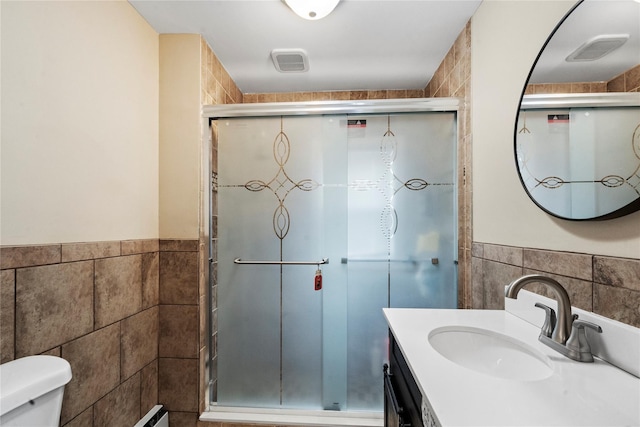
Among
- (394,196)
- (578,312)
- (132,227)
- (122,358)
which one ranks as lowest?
(122,358)

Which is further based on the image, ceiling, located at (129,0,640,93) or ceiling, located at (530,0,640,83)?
ceiling, located at (129,0,640,93)

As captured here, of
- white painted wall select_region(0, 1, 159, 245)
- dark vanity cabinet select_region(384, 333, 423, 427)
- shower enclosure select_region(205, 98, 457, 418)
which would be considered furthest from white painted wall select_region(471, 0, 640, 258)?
white painted wall select_region(0, 1, 159, 245)

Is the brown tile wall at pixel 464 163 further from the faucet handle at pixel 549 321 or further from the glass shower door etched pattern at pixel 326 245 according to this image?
the faucet handle at pixel 549 321

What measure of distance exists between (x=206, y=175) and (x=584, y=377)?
1.79 meters

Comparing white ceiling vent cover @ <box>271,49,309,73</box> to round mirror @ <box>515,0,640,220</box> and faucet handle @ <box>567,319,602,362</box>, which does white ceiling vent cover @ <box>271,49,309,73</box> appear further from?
faucet handle @ <box>567,319,602,362</box>

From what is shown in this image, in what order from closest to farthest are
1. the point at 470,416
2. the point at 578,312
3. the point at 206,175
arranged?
the point at 470,416
the point at 578,312
the point at 206,175

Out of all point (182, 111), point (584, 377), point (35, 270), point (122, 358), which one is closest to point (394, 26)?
point (182, 111)

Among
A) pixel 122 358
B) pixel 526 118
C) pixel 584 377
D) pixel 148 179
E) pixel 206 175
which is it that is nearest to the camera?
pixel 584 377

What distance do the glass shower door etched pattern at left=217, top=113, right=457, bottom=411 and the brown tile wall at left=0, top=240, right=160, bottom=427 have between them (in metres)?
0.40

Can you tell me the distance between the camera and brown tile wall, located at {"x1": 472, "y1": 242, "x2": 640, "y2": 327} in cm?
72

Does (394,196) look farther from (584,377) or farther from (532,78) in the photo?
(584,377)

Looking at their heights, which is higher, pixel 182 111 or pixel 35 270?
pixel 182 111

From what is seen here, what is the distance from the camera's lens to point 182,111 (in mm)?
1664

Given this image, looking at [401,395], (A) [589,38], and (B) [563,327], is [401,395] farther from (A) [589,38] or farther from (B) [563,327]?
(A) [589,38]
